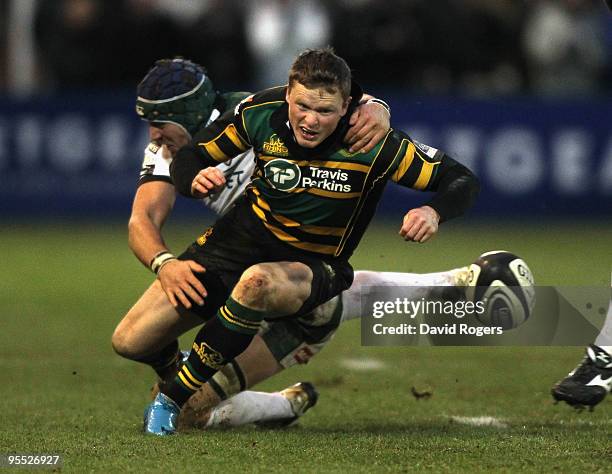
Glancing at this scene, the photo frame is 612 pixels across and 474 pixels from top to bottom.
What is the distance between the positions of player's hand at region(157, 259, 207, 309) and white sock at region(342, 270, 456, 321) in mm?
971

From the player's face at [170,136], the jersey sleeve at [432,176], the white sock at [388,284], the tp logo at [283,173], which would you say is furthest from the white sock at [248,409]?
the player's face at [170,136]

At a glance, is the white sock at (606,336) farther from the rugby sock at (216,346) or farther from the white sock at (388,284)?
the rugby sock at (216,346)

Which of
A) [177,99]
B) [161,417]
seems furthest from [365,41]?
[161,417]

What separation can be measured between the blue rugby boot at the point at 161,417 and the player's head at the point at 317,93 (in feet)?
4.33

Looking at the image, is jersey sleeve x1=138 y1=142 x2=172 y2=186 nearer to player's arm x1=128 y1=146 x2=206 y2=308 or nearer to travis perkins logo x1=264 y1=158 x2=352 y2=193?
player's arm x1=128 y1=146 x2=206 y2=308

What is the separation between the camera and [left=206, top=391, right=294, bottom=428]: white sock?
6770mm

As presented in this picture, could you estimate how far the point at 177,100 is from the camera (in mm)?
7438

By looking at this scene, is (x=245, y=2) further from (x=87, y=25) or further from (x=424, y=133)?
(x=424, y=133)

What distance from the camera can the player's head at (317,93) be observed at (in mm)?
6324

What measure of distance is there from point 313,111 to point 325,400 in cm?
196

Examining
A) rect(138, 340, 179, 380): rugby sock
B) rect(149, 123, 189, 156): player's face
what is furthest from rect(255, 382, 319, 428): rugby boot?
rect(149, 123, 189, 156): player's face

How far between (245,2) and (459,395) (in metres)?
10.4

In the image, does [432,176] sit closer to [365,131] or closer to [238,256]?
[365,131]

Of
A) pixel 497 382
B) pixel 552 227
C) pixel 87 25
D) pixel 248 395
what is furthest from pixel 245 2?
pixel 248 395
